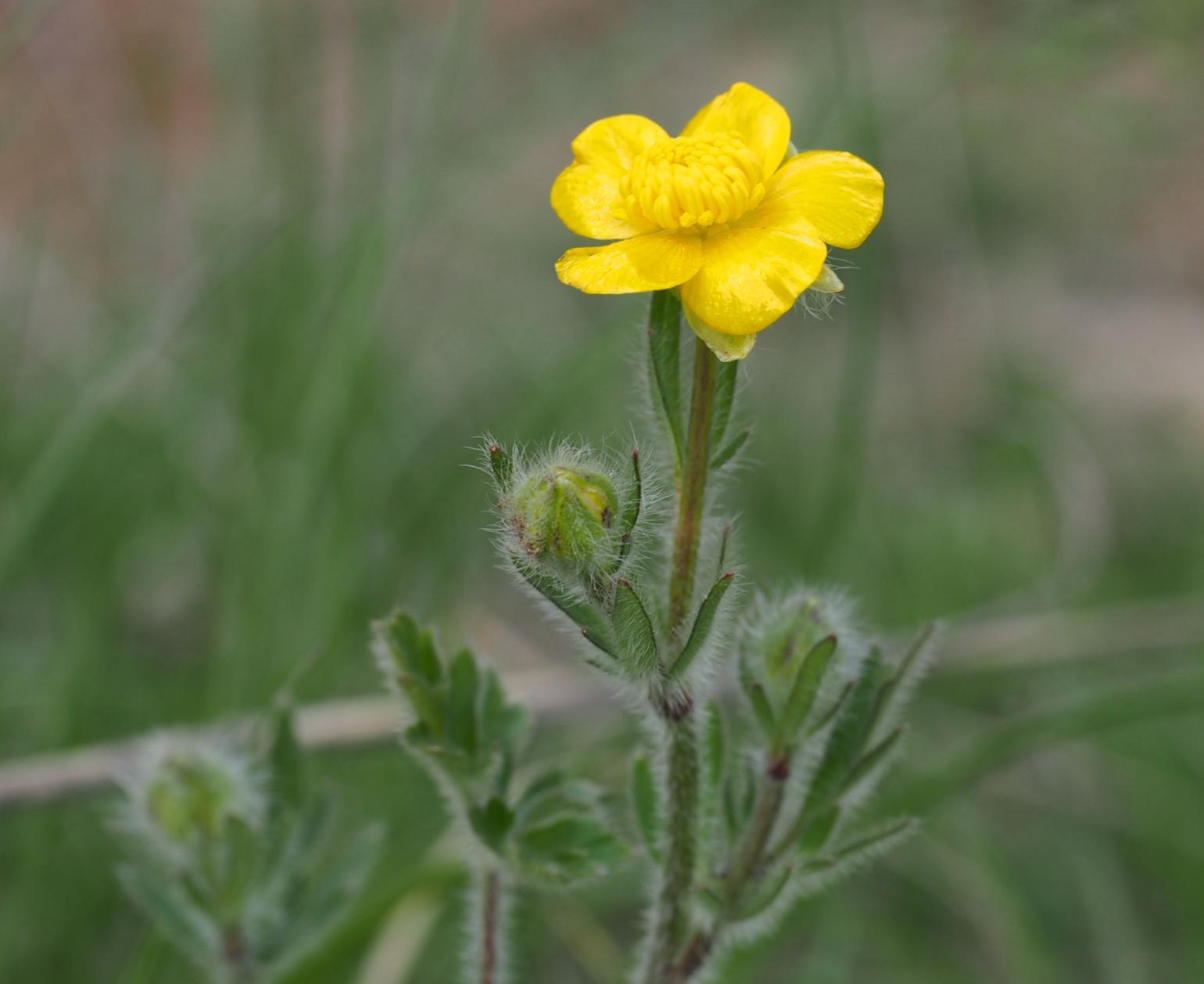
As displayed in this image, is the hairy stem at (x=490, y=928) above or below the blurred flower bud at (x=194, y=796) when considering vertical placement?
below

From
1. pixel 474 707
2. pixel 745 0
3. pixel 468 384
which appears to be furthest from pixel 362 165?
pixel 474 707

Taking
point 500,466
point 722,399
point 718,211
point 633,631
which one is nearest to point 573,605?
point 633,631

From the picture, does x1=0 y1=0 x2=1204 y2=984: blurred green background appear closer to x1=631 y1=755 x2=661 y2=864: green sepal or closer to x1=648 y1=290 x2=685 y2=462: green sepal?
x1=648 y1=290 x2=685 y2=462: green sepal

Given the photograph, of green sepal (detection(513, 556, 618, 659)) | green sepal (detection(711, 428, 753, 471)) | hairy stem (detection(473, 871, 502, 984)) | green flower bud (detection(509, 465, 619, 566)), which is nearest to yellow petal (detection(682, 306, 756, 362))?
green sepal (detection(711, 428, 753, 471))

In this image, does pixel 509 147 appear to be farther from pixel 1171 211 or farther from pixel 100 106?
pixel 1171 211

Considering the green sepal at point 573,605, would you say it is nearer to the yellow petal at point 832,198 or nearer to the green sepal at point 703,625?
Result: the green sepal at point 703,625

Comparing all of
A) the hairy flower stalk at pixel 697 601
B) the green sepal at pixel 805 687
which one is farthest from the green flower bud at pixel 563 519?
the green sepal at pixel 805 687
